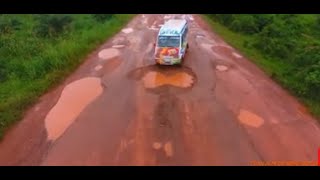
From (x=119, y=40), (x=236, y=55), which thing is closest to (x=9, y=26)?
(x=119, y=40)

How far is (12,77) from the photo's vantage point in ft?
68.0

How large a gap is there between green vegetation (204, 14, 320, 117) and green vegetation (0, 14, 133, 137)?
355 inches

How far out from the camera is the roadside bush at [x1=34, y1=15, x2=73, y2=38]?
27562mm

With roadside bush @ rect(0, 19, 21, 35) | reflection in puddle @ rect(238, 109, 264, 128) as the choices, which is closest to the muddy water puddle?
reflection in puddle @ rect(238, 109, 264, 128)

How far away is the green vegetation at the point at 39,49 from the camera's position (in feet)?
61.0

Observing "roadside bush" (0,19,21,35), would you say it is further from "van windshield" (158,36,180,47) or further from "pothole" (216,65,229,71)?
"pothole" (216,65,229,71)

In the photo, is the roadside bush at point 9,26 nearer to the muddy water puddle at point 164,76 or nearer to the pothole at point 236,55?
the muddy water puddle at point 164,76

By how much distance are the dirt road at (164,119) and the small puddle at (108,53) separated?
38.3 inches

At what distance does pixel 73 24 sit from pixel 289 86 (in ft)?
59.1

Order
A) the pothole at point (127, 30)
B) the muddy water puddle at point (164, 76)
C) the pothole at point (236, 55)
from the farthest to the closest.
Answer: the pothole at point (127, 30) → the pothole at point (236, 55) → the muddy water puddle at point (164, 76)

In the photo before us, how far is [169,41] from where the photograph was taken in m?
21.6

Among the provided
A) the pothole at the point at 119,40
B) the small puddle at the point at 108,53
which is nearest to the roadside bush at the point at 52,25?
the pothole at the point at 119,40

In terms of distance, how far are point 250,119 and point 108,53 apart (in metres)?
11.2

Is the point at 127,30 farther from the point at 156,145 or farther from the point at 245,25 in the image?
the point at 156,145
